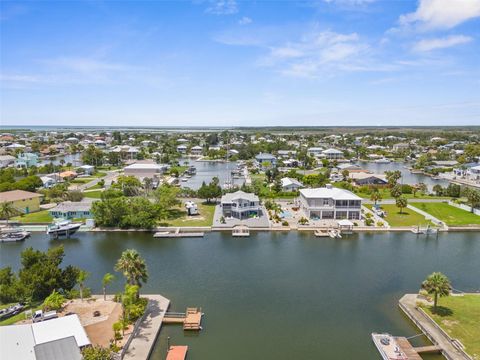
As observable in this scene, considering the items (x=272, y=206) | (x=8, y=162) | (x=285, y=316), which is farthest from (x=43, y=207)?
(x=8, y=162)

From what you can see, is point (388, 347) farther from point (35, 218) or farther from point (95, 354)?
point (35, 218)

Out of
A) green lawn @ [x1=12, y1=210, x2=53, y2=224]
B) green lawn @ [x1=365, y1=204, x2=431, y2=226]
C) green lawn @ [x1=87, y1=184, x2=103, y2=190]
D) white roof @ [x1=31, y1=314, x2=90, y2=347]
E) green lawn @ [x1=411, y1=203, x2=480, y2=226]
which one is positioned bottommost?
green lawn @ [x1=12, y1=210, x2=53, y2=224]

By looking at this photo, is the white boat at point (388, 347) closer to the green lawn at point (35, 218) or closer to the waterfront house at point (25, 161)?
the green lawn at point (35, 218)

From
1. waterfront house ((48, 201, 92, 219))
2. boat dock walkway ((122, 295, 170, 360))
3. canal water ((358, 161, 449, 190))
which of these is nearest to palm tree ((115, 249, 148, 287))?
boat dock walkway ((122, 295, 170, 360))

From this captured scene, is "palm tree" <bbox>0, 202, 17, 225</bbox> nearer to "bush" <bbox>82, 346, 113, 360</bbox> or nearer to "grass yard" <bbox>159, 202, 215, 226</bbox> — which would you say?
"grass yard" <bbox>159, 202, 215, 226</bbox>

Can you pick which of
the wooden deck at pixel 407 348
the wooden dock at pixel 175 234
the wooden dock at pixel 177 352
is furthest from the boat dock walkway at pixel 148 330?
the wooden deck at pixel 407 348

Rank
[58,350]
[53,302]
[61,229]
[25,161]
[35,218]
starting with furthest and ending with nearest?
[25,161] → [35,218] → [61,229] → [53,302] → [58,350]

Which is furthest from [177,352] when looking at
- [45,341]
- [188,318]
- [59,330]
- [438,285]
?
Result: [438,285]
